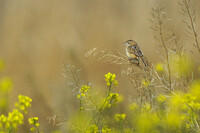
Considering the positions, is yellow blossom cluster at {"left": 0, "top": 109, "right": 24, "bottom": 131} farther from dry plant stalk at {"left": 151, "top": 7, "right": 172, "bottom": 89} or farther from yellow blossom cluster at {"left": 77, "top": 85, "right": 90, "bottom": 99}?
dry plant stalk at {"left": 151, "top": 7, "right": 172, "bottom": 89}

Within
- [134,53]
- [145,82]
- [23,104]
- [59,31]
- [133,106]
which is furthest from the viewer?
[59,31]

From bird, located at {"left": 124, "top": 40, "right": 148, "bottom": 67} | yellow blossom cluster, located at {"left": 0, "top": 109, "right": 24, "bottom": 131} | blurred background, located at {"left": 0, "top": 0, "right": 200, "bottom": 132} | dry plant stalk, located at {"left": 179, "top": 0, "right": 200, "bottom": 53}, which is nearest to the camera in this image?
yellow blossom cluster, located at {"left": 0, "top": 109, "right": 24, "bottom": 131}

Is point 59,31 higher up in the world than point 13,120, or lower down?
higher up

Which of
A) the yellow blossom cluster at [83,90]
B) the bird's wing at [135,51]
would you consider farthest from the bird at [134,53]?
the yellow blossom cluster at [83,90]

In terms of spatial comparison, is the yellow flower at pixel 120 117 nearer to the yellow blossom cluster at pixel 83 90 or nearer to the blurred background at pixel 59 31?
the yellow blossom cluster at pixel 83 90

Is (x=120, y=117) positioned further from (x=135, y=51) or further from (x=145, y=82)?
(x=135, y=51)

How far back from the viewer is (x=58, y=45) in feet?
40.7

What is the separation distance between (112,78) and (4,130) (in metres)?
1.08

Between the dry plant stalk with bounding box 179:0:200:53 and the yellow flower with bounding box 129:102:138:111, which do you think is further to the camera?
the yellow flower with bounding box 129:102:138:111

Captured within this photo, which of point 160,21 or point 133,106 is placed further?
point 133,106

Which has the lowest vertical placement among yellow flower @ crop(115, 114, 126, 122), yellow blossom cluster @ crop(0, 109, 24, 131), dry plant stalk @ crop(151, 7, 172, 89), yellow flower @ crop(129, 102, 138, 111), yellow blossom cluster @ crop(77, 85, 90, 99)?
yellow blossom cluster @ crop(0, 109, 24, 131)

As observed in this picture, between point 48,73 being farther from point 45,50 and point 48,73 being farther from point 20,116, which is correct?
point 20,116

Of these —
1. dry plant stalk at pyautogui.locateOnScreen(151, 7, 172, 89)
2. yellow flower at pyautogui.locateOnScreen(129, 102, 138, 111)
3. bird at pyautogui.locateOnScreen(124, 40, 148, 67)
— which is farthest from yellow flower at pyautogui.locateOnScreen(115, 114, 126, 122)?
bird at pyautogui.locateOnScreen(124, 40, 148, 67)

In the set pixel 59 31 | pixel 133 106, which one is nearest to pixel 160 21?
pixel 133 106
